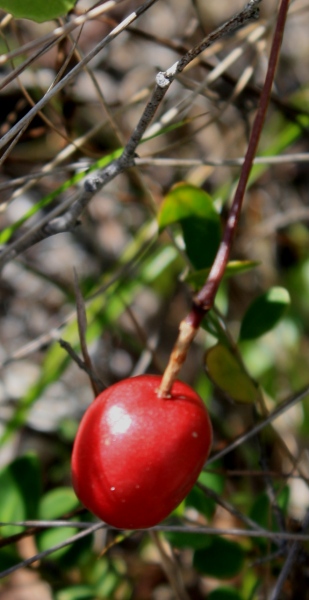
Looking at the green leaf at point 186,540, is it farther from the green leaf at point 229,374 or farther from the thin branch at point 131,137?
the thin branch at point 131,137

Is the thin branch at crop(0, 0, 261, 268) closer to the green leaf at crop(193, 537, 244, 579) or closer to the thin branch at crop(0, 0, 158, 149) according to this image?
the thin branch at crop(0, 0, 158, 149)

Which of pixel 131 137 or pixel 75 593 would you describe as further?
pixel 75 593

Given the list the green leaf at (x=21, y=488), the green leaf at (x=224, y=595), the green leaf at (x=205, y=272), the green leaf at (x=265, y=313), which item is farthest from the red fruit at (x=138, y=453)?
the green leaf at (x=224, y=595)

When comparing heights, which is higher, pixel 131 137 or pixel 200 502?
pixel 131 137

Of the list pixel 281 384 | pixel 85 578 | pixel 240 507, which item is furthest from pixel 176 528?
pixel 281 384

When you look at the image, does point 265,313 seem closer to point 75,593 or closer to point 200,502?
point 200,502

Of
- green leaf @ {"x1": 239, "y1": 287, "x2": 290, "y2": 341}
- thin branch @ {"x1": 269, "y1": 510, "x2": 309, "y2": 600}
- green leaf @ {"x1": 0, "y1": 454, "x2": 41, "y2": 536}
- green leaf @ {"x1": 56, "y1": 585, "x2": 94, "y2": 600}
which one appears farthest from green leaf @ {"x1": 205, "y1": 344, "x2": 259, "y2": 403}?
green leaf @ {"x1": 56, "y1": 585, "x2": 94, "y2": 600}

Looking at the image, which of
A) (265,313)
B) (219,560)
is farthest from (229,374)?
(219,560)

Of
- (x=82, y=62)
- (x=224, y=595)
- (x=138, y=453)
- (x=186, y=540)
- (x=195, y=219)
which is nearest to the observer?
(x=138, y=453)
